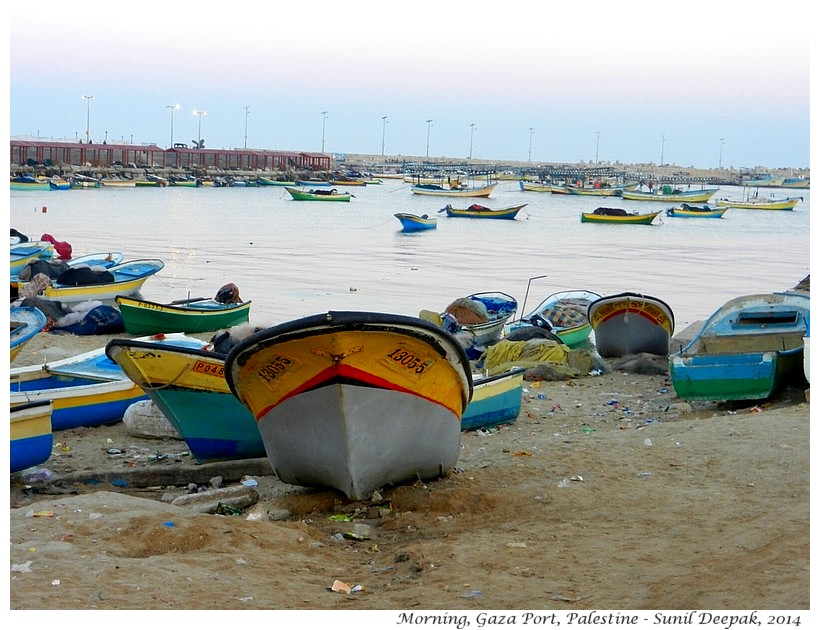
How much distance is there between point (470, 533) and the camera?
629 centimetres

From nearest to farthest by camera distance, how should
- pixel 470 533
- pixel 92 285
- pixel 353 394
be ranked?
pixel 470 533
pixel 353 394
pixel 92 285

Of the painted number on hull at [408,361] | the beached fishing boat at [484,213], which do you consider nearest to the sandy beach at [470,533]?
the painted number on hull at [408,361]

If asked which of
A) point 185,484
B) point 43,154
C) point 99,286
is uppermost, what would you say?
point 43,154

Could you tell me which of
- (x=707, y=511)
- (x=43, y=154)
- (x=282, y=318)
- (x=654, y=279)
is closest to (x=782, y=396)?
(x=707, y=511)

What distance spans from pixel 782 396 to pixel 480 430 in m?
3.15

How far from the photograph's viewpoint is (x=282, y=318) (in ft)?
59.7

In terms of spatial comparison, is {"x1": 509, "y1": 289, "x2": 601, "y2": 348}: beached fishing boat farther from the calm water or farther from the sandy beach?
the sandy beach

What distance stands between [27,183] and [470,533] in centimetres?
6751

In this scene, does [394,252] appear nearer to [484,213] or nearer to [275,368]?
[484,213]

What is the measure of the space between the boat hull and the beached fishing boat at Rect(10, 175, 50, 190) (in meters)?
55.8

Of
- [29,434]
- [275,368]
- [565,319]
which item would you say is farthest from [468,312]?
Answer: [275,368]

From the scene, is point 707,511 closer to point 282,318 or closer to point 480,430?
point 480,430

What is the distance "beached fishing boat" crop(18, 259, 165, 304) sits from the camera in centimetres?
1729

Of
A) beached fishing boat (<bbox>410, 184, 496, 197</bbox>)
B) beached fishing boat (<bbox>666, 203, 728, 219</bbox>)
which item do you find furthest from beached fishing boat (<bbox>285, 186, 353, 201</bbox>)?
beached fishing boat (<bbox>666, 203, 728, 219</bbox>)
